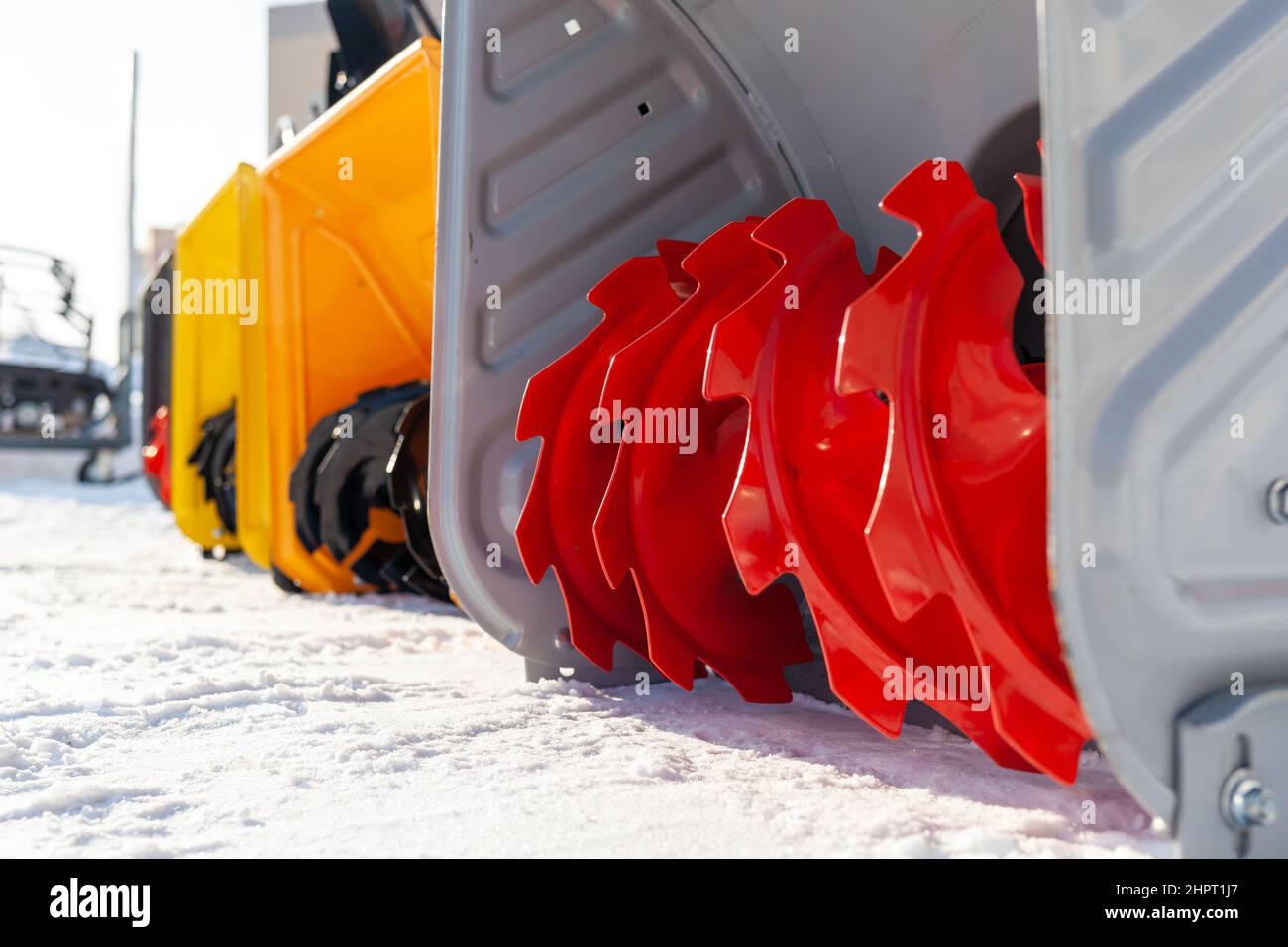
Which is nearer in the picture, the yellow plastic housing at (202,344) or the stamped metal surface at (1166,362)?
the stamped metal surface at (1166,362)

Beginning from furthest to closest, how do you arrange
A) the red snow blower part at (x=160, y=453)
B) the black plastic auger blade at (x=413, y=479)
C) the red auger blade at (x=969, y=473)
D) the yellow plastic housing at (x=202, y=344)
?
1. the red snow blower part at (x=160, y=453)
2. the yellow plastic housing at (x=202, y=344)
3. the black plastic auger blade at (x=413, y=479)
4. the red auger blade at (x=969, y=473)

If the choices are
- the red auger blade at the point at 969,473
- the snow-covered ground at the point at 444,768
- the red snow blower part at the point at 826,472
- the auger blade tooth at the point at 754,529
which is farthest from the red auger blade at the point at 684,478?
the red auger blade at the point at 969,473

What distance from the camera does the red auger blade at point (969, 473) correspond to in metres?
1.19

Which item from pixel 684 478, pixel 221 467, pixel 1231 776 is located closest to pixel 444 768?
pixel 684 478

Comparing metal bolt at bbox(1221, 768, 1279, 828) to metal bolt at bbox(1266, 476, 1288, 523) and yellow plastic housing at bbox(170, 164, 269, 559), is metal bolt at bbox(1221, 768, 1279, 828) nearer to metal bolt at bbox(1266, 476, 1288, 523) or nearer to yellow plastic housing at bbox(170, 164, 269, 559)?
metal bolt at bbox(1266, 476, 1288, 523)

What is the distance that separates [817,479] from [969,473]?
0.30m

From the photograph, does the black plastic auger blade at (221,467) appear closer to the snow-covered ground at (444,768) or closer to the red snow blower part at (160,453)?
the red snow blower part at (160,453)

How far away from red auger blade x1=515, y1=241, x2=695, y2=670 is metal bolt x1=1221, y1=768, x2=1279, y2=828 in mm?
1035

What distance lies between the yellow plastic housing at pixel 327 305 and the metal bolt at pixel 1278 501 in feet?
7.91

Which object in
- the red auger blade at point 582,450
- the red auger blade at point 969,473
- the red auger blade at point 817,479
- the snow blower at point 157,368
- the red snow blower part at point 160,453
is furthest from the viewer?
the red snow blower part at point 160,453

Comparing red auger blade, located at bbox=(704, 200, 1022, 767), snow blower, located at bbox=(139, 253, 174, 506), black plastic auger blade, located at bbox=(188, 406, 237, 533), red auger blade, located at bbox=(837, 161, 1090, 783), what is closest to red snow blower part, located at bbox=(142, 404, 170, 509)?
snow blower, located at bbox=(139, 253, 174, 506)

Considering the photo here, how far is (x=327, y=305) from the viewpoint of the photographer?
10.8 feet
